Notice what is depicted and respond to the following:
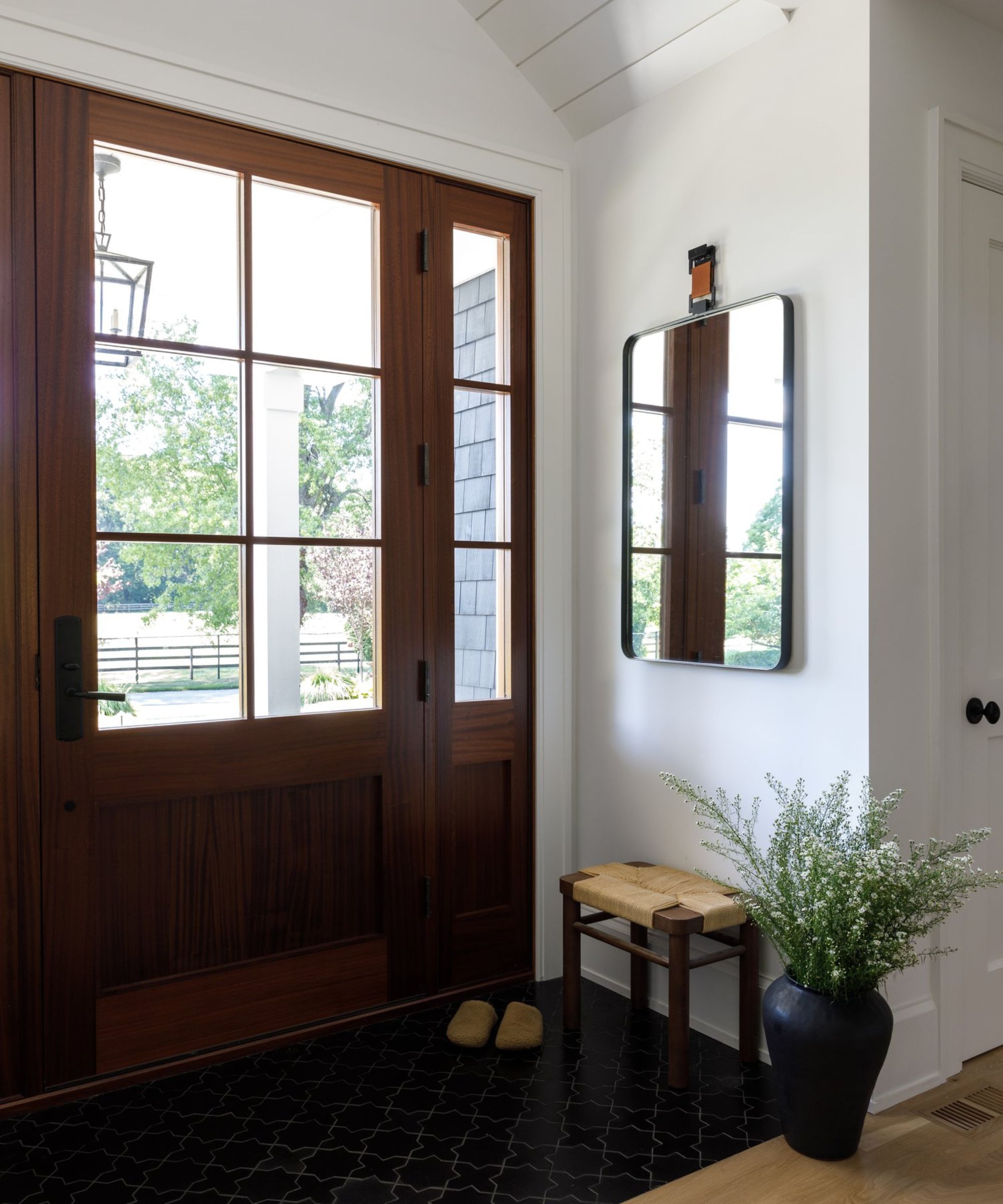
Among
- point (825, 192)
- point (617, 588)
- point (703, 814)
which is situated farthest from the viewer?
point (617, 588)

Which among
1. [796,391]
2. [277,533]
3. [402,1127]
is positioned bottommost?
[402,1127]

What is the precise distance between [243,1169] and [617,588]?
1.71 metres

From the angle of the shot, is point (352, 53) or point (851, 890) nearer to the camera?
point (851, 890)

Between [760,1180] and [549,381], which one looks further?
[549,381]

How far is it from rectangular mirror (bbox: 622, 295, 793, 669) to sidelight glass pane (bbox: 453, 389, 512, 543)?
358mm

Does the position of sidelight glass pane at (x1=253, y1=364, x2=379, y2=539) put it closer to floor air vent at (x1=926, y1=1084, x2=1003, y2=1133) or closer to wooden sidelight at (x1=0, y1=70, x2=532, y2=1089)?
wooden sidelight at (x1=0, y1=70, x2=532, y2=1089)

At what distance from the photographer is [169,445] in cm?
240

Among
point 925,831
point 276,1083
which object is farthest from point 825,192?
point 276,1083

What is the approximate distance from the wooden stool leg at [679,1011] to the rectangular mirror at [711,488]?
692 mm

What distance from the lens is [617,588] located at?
2885 mm

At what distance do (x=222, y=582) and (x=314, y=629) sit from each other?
0.27 m

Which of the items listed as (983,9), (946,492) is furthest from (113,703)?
(983,9)

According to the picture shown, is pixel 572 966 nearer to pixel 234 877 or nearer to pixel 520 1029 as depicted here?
pixel 520 1029

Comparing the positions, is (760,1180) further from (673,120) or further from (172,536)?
(673,120)
